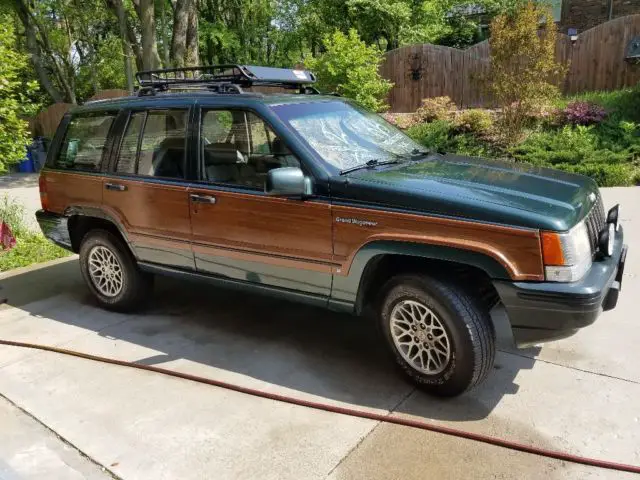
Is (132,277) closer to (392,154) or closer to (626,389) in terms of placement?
(392,154)

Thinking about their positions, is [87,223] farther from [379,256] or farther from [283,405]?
[379,256]

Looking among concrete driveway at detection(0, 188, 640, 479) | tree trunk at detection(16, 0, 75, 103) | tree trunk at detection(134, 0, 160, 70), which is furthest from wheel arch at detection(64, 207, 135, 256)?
tree trunk at detection(16, 0, 75, 103)

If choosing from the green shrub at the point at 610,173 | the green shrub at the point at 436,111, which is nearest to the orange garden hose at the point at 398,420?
the green shrub at the point at 610,173

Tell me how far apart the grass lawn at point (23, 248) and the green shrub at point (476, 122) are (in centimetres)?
857

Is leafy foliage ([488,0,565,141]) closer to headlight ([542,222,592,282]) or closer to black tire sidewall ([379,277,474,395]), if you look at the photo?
headlight ([542,222,592,282])

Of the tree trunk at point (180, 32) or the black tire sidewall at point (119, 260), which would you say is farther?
the tree trunk at point (180, 32)

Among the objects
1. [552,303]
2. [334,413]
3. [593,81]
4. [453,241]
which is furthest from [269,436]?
[593,81]

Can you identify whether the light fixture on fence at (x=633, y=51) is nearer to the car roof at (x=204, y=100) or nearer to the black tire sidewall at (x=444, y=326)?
the car roof at (x=204, y=100)

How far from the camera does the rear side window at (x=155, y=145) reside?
14.4 ft

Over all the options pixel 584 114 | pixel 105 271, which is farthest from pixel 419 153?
pixel 584 114

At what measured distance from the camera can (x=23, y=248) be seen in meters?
7.27

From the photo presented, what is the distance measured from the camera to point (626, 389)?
11.3 feet

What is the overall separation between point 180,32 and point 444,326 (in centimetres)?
1245

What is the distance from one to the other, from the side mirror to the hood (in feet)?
0.66
